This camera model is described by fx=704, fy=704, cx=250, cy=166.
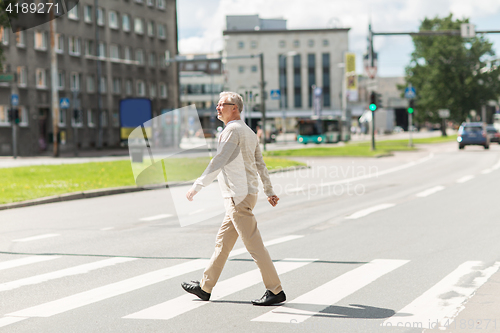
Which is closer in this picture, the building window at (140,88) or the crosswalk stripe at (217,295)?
the crosswalk stripe at (217,295)

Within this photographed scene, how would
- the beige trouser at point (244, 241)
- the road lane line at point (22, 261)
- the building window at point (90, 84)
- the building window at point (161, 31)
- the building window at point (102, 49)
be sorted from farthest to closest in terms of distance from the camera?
the building window at point (161, 31) < the building window at point (102, 49) < the building window at point (90, 84) < the road lane line at point (22, 261) < the beige trouser at point (244, 241)

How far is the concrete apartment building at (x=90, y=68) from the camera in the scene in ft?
A: 155

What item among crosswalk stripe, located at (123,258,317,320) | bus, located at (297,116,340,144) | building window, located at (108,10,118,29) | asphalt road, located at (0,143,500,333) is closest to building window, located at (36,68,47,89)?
building window, located at (108,10,118,29)

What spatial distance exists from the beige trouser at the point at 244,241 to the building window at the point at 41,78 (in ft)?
151

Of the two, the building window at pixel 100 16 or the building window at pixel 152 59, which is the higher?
the building window at pixel 100 16

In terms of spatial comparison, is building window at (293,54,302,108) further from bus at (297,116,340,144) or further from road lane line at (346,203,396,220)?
road lane line at (346,203,396,220)

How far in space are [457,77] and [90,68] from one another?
152ft

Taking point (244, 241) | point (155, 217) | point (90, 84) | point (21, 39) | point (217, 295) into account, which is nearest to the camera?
point (244, 241)

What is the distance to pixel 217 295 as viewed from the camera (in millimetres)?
6273

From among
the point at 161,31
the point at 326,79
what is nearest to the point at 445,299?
the point at 161,31

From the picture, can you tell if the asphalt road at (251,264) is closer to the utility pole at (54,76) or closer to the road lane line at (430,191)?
the road lane line at (430,191)

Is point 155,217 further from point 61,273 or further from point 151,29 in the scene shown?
point 151,29

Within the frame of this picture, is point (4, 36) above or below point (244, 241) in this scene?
above

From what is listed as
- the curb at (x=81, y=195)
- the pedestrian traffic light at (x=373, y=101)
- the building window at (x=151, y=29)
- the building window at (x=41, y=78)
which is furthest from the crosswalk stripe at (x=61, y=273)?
the building window at (x=151, y=29)
